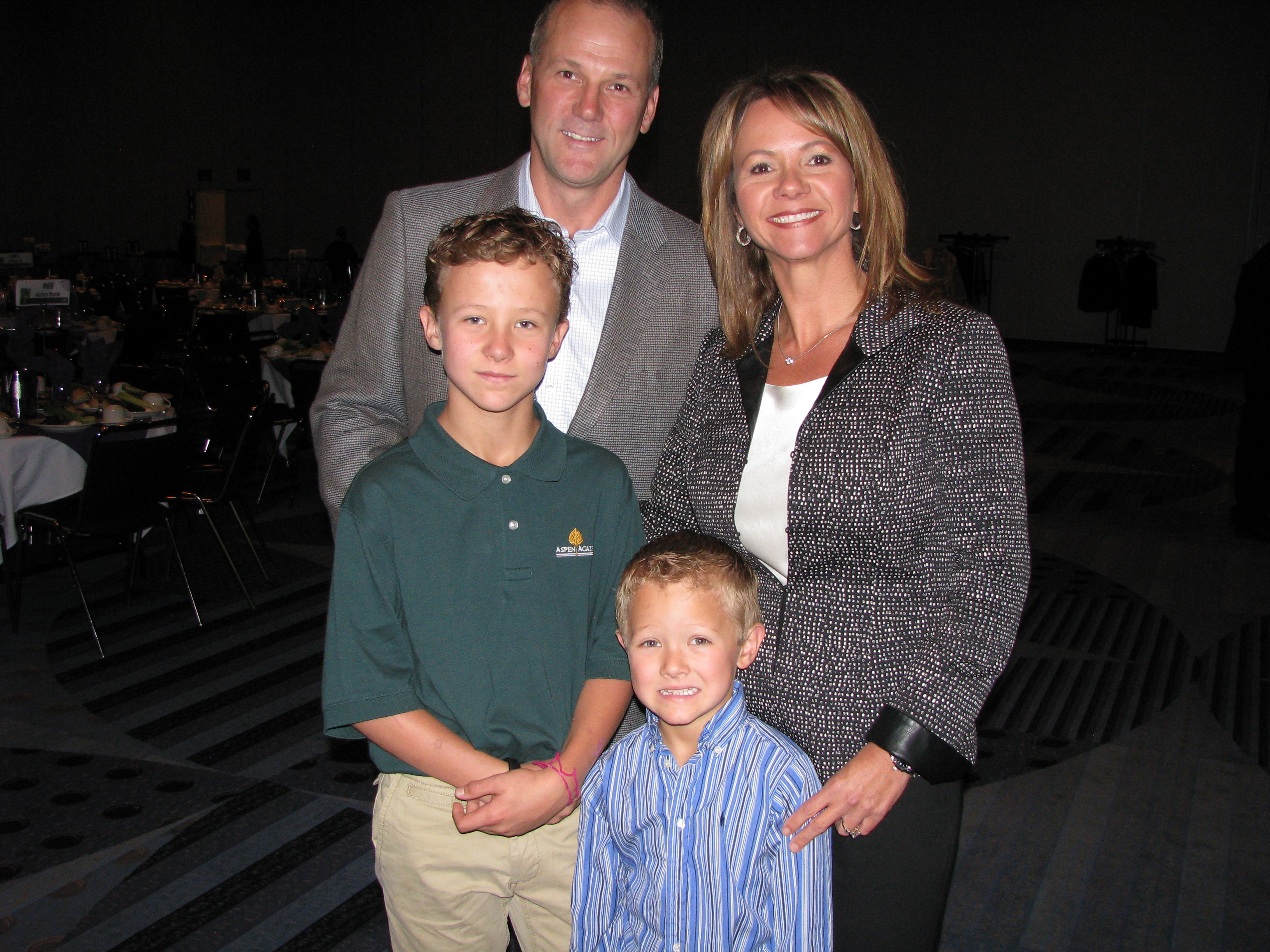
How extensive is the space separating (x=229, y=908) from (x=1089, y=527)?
5827mm

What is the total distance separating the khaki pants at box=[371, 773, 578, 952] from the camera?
1549 millimetres

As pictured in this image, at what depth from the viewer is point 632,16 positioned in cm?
185

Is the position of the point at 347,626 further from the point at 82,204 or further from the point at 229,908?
the point at 82,204

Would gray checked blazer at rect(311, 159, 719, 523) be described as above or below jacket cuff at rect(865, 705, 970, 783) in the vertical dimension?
above

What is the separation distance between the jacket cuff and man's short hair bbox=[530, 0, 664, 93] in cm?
119

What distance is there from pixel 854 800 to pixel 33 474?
4811 mm

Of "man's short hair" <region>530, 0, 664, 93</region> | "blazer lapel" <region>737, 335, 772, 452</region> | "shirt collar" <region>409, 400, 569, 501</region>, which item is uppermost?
"man's short hair" <region>530, 0, 664, 93</region>

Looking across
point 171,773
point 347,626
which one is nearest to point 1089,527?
point 171,773

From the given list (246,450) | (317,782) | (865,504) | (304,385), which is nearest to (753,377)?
(865,504)

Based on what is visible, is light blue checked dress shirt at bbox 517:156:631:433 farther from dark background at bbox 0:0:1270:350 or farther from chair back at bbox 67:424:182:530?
dark background at bbox 0:0:1270:350

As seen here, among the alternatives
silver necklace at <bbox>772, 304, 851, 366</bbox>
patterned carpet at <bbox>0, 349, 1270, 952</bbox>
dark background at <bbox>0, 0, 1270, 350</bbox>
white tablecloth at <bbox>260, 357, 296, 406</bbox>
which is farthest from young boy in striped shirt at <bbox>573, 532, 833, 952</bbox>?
dark background at <bbox>0, 0, 1270, 350</bbox>

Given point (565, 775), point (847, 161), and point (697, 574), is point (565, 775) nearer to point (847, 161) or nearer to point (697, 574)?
point (697, 574)

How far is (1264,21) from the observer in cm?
1479

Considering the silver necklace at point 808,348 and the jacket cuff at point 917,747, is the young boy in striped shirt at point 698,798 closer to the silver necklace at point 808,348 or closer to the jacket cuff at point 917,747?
the jacket cuff at point 917,747
